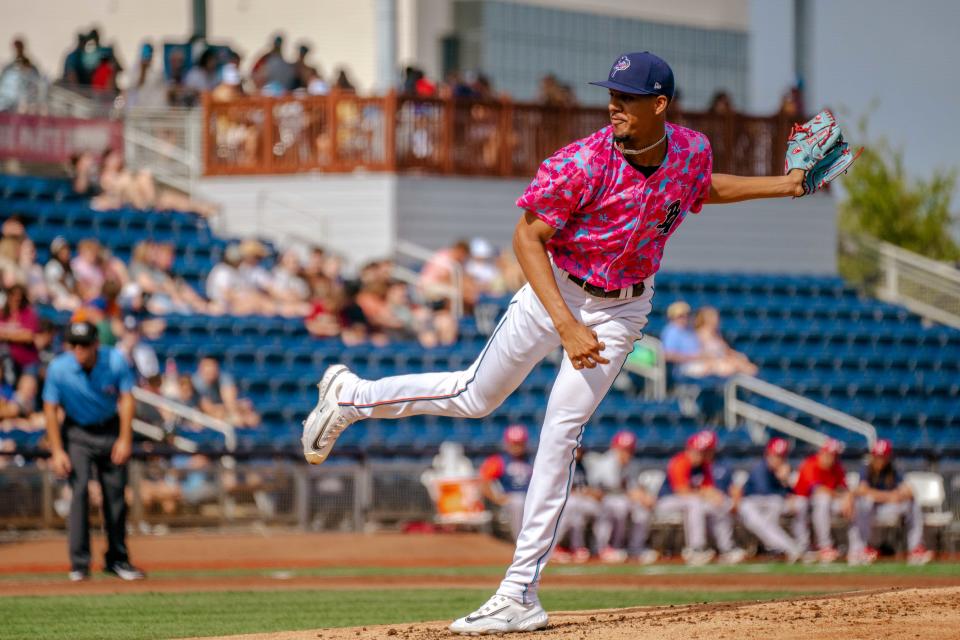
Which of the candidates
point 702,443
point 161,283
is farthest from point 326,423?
point 161,283

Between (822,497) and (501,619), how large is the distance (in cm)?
A: 938

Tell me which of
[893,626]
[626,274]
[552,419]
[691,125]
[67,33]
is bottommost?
[893,626]

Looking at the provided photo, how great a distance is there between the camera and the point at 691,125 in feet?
74.9

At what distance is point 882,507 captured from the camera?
15781mm

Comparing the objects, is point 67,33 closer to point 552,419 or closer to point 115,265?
point 115,265

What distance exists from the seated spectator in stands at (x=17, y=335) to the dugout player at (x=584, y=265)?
8700mm

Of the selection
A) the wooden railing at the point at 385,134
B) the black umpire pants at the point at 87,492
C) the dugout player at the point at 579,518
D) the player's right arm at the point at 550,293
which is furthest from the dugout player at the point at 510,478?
the player's right arm at the point at 550,293

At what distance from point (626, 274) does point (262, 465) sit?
8.71 meters

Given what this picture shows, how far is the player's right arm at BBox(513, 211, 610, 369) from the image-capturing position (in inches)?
260

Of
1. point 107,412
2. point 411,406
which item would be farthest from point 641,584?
point 411,406

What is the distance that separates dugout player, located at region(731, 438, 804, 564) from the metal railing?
7.86m

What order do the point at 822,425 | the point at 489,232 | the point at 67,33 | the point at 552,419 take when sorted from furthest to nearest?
the point at 67,33 < the point at 489,232 < the point at 822,425 < the point at 552,419

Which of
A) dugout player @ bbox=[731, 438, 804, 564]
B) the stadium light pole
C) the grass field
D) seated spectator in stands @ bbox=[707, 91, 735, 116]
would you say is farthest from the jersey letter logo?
seated spectator in stands @ bbox=[707, 91, 735, 116]

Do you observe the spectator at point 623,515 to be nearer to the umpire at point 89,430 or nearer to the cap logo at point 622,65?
the umpire at point 89,430
